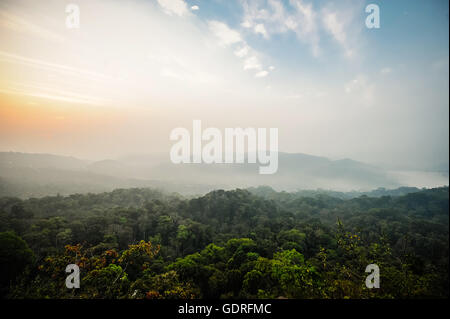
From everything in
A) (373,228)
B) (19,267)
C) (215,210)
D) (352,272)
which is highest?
(352,272)

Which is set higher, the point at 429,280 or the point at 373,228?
the point at 429,280

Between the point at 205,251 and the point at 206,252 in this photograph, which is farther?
the point at 205,251

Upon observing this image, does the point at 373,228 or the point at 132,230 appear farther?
the point at 373,228

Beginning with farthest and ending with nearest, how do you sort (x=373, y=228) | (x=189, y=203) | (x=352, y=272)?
(x=189, y=203)
(x=373, y=228)
(x=352, y=272)

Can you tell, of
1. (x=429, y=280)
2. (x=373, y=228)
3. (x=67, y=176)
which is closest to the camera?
(x=429, y=280)

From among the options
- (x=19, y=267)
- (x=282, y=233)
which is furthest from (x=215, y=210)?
(x=19, y=267)
